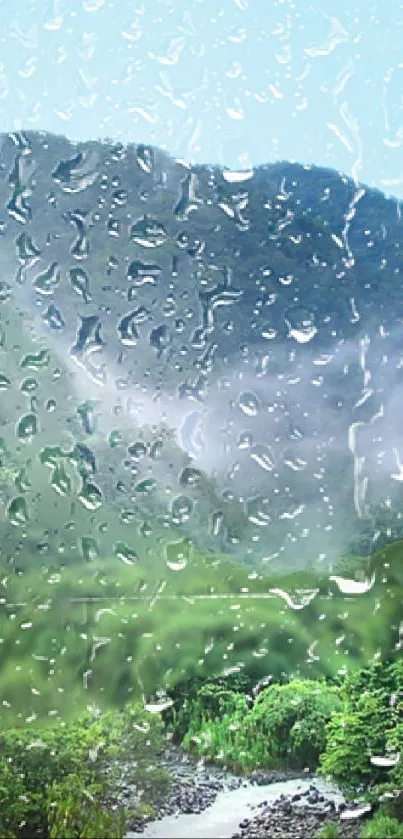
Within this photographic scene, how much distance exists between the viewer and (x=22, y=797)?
1980mm

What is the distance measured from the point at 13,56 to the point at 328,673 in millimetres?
1520

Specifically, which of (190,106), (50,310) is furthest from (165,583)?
(190,106)

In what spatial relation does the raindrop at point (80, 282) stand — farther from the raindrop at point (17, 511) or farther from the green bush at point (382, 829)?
the green bush at point (382, 829)

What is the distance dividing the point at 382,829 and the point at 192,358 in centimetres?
100

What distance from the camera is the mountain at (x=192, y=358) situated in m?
2.06

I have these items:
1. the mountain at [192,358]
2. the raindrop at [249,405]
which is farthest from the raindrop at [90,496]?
the raindrop at [249,405]

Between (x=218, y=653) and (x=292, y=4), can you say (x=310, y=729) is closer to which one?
(x=218, y=653)

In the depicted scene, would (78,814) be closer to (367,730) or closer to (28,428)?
(367,730)

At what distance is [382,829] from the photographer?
73.9 inches

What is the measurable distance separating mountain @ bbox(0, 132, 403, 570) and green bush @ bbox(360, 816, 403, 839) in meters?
0.49

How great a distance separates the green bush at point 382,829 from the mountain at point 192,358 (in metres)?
0.49

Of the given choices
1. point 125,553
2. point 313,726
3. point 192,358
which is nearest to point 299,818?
point 313,726

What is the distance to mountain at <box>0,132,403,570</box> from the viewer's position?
2.06 meters

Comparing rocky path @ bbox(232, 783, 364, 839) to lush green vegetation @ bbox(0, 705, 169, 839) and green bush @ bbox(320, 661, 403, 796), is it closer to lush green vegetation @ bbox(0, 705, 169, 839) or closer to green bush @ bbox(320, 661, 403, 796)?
green bush @ bbox(320, 661, 403, 796)
